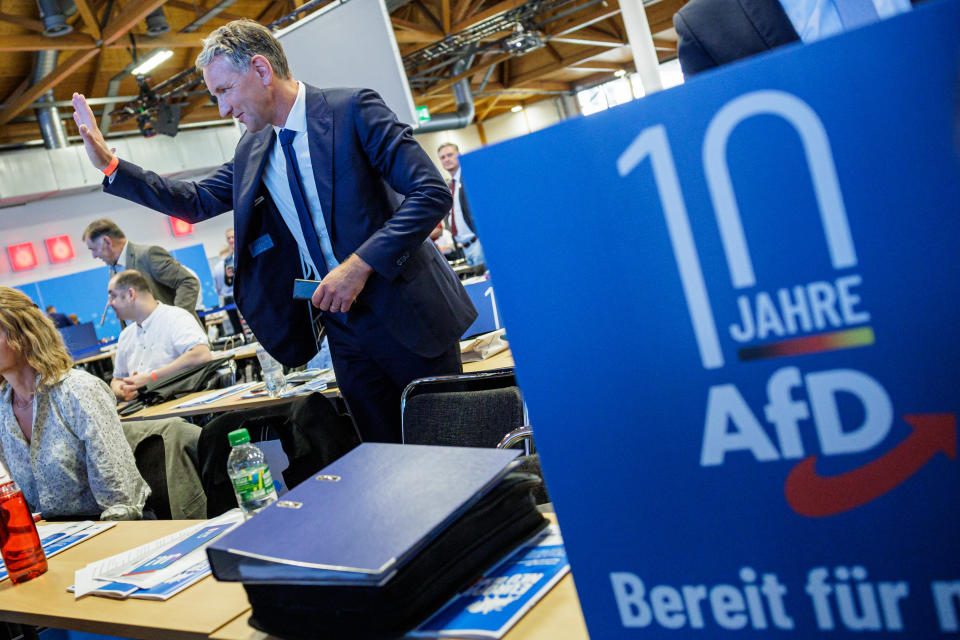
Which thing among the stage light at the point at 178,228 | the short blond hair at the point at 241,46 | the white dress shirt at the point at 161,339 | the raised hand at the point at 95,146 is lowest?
the white dress shirt at the point at 161,339

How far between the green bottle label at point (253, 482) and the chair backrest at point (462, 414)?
534 millimetres

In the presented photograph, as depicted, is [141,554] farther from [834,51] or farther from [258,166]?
[834,51]

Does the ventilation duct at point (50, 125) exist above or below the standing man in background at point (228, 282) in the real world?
above

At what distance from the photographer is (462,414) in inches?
76.7

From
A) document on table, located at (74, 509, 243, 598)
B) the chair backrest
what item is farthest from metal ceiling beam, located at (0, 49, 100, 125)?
document on table, located at (74, 509, 243, 598)

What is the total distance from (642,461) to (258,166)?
5.65 ft

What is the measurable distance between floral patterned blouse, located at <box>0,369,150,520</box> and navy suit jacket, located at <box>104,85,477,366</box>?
0.59 metres

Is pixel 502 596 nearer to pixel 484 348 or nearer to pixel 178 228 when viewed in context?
pixel 484 348

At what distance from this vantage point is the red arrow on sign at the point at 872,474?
19.1 inches

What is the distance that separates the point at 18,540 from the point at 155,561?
13.1 inches

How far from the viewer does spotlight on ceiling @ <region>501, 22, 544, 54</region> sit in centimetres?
1201

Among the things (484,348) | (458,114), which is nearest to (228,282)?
(484,348)

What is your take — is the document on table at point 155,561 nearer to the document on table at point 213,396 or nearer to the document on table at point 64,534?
the document on table at point 64,534

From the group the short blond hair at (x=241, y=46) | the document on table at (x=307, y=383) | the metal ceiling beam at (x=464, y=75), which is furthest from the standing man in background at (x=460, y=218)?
the metal ceiling beam at (x=464, y=75)
